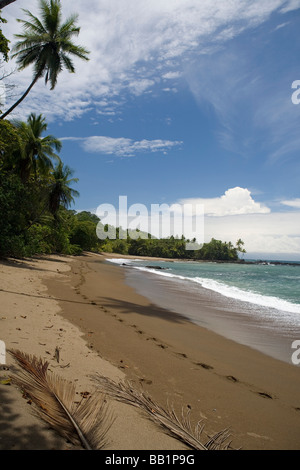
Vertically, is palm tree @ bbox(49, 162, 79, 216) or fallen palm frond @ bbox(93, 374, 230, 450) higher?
palm tree @ bbox(49, 162, 79, 216)

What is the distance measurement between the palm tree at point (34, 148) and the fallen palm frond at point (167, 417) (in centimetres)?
2201

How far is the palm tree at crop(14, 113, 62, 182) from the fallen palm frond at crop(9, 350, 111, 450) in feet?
71.2

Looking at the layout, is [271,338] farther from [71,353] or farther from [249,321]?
[71,353]

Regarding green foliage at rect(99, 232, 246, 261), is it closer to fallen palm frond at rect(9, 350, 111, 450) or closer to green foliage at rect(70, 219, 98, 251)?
green foliage at rect(70, 219, 98, 251)

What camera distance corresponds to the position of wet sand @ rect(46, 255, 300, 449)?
2.74 m

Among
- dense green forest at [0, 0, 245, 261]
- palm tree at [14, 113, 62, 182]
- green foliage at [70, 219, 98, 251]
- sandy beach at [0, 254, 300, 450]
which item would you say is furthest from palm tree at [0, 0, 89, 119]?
green foliage at [70, 219, 98, 251]

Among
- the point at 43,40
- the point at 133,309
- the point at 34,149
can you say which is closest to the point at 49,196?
the point at 34,149

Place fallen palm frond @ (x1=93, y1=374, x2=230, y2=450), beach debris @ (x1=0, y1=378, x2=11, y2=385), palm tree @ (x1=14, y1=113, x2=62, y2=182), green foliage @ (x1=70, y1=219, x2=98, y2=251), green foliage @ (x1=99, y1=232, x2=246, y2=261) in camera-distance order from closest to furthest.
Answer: fallen palm frond @ (x1=93, y1=374, x2=230, y2=450) → beach debris @ (x1=0, y1=378, x2=11, y2=385) → palm tree @ (x1=14, y1=113, x2=62, y2=182) → green foliage @ (x1=70, y1=219, x2=98, y2=251) → green foliage @ (x1=99, y1=232, x2=246, y2=261)

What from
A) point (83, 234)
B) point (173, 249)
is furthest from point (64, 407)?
point (173, 249)

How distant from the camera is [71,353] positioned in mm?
3871

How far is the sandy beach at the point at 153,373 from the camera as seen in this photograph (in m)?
2.28

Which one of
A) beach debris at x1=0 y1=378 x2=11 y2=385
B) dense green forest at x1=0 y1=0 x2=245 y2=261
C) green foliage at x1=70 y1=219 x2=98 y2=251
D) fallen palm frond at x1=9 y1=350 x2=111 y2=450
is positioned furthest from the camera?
green foliage at x1=70 y1=219 x2=98 y2=251

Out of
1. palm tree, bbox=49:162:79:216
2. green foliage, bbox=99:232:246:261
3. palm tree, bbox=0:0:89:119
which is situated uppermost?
palm tree, bbox=0:0:89:119

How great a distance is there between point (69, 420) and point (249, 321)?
713 centimetres
